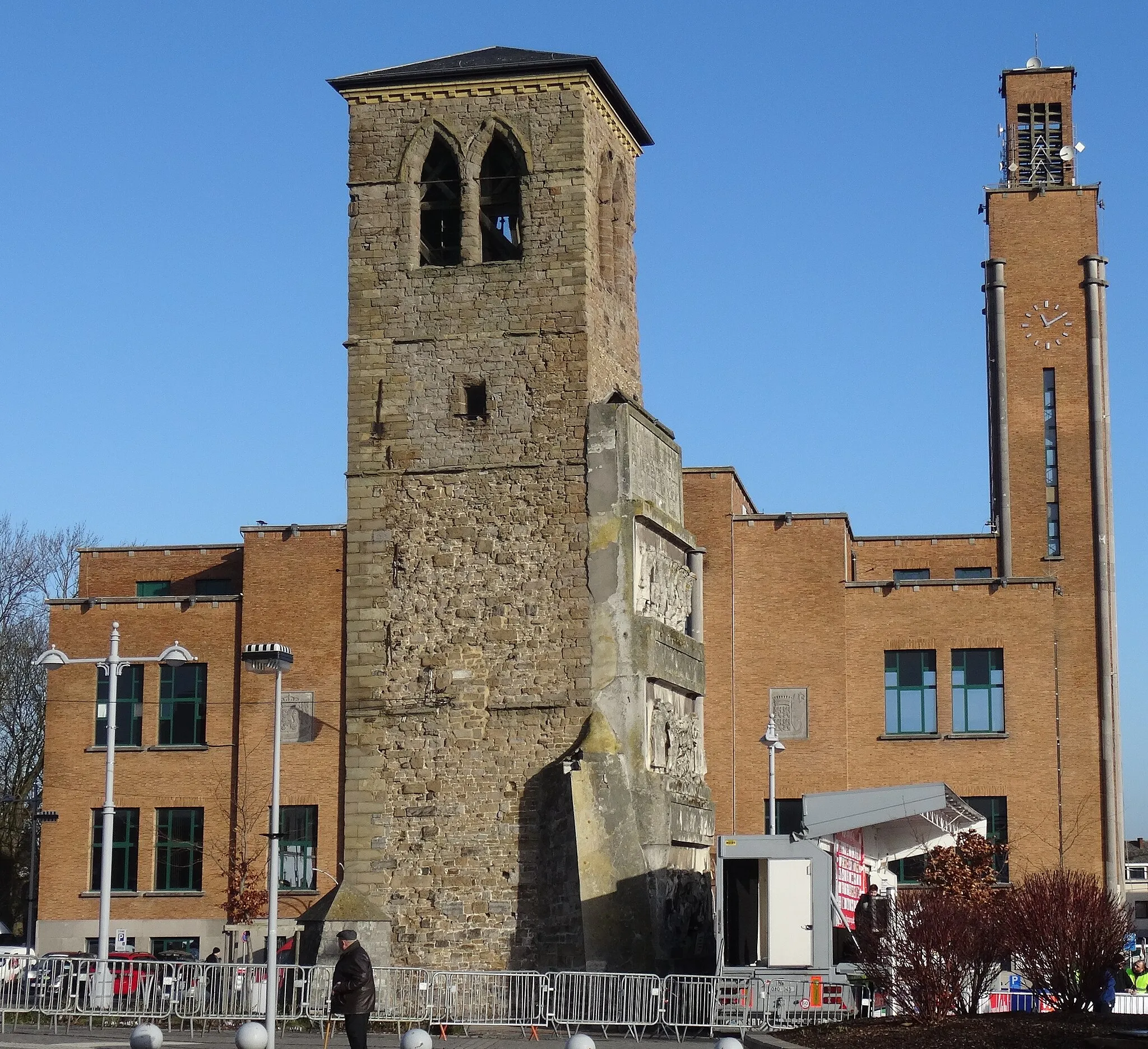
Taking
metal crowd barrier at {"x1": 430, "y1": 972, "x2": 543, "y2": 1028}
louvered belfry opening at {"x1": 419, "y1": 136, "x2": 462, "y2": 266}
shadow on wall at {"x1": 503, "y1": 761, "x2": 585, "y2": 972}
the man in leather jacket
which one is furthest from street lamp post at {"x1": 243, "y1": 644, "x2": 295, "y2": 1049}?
louvered belfry opening at {"x1": 419, "y1": 136, "x2": 462, "y2": 266}

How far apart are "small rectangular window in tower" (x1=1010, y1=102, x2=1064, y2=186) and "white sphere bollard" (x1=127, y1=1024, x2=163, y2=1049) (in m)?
43.1

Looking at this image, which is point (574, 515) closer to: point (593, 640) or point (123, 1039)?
point (593, 640)

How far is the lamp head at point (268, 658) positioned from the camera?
85.6 ft

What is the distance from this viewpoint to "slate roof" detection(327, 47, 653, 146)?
3659 centimetres

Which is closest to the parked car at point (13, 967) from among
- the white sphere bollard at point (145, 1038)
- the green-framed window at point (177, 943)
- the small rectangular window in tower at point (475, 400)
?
the white sphere bollard at point (145, 1038)

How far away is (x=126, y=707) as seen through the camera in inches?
1839

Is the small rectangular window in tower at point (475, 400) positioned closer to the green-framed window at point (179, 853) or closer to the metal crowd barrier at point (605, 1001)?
the metal crowd barrier at point (605, 1001)

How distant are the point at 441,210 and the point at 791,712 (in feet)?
50.1

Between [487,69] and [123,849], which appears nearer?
[487,69]

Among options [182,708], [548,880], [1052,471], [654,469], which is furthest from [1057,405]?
[548,880]

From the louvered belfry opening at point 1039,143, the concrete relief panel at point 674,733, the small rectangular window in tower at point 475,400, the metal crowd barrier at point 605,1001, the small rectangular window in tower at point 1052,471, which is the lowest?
the metal crowd barrier at point 605,1001

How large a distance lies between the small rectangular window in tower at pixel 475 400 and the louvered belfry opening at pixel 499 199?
2.57m

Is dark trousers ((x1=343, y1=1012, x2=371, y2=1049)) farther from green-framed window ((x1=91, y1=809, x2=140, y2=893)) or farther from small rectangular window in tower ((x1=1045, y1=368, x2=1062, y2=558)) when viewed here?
small rectangular window in tower ((x1=1045, y1=368, x2=1062, y2=558))

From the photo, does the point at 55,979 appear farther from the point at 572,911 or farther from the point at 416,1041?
the point at 572,911
